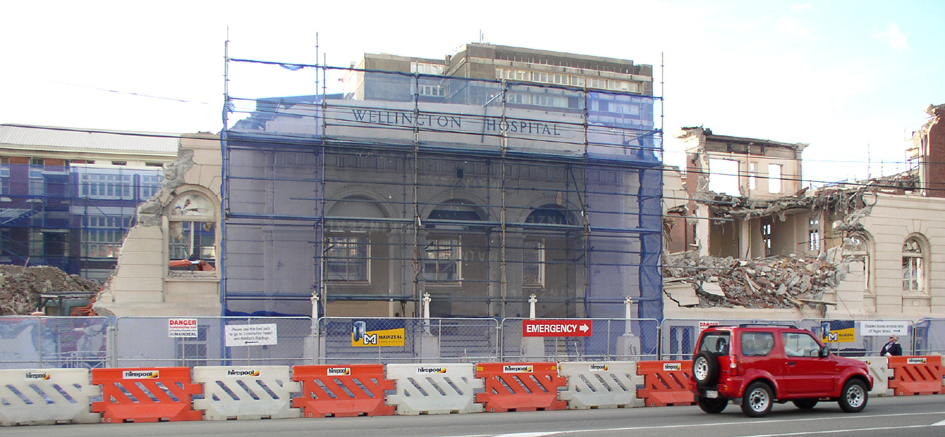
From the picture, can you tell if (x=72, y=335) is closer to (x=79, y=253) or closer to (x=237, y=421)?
(x=237, y=421)

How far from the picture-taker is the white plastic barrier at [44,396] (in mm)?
12219

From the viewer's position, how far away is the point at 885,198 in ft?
90.5

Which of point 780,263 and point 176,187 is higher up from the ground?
point 176,187

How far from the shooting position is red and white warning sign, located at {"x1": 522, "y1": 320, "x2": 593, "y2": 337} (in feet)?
57.1

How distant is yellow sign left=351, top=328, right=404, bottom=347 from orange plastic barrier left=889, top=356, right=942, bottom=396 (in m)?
11.2

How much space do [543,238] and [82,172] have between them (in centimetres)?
3034

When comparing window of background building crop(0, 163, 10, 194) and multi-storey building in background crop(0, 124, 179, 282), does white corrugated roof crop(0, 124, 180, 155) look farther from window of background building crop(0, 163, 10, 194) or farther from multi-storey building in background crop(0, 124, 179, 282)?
window of background building crop(0, 163, 10, 194)

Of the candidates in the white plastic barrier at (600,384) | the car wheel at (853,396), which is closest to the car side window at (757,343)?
the car wheel at (853,396)

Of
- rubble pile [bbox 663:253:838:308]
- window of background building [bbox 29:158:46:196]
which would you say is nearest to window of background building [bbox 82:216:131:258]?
window of background building [bbox 29:158:46:196]

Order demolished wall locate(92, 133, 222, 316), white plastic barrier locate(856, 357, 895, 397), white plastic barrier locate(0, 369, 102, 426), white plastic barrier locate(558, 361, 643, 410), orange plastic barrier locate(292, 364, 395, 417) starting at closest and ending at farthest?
white plastic barrier locate(0, 369, 102, 426) < orange plastic barrier locate(292, 364, 395, 417) < white plastic barrier locate(558, 361, 643, 410) < white plastic barrier locate(856, 357, 895, 397) < demolished wall locate(92, 133, 222, 316)

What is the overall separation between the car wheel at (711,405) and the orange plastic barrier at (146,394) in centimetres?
881

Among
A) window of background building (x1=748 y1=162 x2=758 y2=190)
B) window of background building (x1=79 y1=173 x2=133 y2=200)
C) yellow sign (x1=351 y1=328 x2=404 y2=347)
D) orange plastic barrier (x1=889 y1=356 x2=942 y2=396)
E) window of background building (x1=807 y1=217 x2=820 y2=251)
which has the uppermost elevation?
window of background building (x1=748 y1=162 x2=758 y2=190)

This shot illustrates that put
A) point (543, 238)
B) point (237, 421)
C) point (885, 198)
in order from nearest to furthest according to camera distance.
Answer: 1. point (237, 421)
2. point (543, 238)
3. point (885, 198)

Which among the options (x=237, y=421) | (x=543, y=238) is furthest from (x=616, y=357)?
(x=237, y=421)
